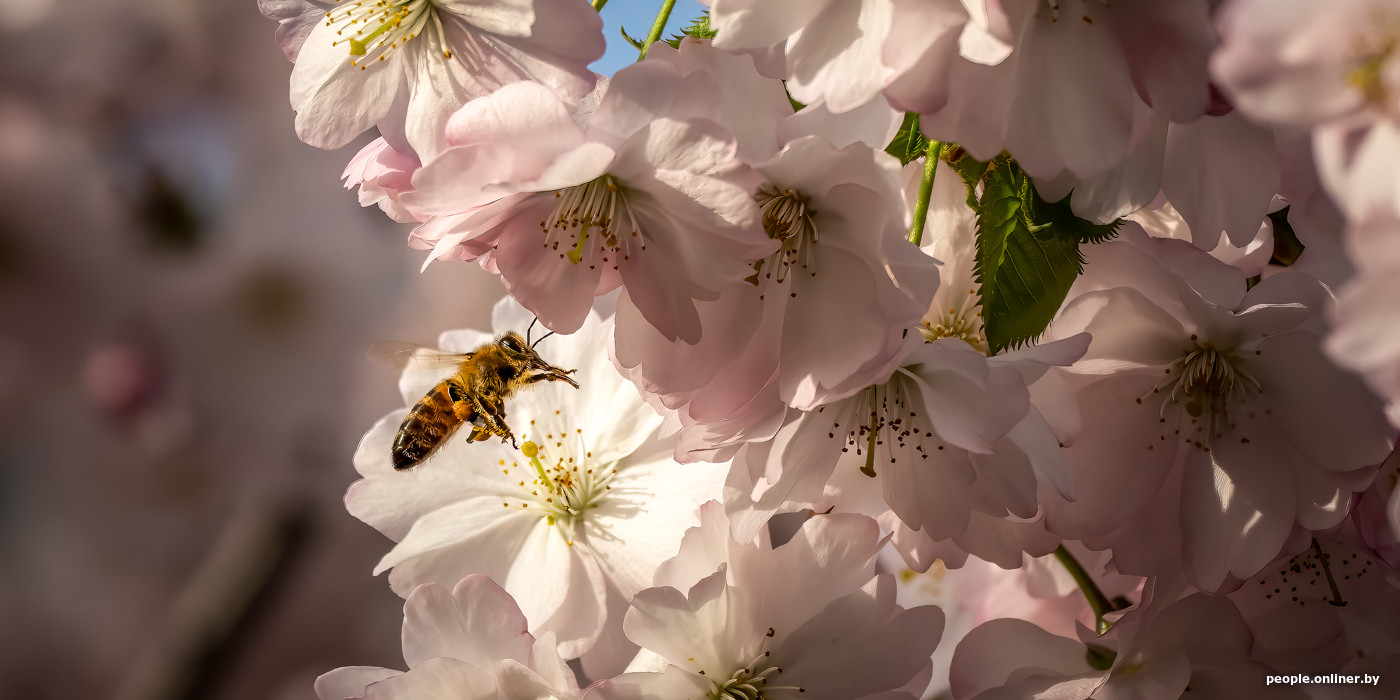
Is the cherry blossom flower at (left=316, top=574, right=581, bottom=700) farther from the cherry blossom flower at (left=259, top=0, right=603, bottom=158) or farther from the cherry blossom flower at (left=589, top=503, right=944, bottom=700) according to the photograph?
the cherry blossom flower at (left=259, top=0, right=603, bottom=158)

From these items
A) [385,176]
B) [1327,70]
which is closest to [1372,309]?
[1327,70]

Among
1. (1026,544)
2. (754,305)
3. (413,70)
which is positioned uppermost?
(413,70)

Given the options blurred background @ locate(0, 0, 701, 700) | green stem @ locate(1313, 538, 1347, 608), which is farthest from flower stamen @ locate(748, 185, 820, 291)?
blurred background @ locate(0, 0, 701, 700)

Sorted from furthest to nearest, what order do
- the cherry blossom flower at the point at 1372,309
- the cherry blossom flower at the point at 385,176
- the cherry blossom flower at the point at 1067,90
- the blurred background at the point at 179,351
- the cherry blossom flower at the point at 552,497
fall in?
the blurred background at the point at 179,351, the cherry blossom flower at the point at 552,497, the cherry blossom flower at the point at 385,176, the cherry blossom flower at the point at 1067,90, the cherry blossom flower at the point at 1372,309

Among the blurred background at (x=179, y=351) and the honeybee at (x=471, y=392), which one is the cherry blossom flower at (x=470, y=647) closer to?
the honeybee at (x=471, y=392)

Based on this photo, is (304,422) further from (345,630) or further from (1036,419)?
(1036,419)

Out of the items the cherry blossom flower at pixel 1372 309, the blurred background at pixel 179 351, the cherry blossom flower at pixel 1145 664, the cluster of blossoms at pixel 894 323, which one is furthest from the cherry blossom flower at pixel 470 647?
the blurred background at pixel 179 351

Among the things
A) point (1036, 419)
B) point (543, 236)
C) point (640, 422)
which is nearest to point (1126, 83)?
point (1036, 419)
